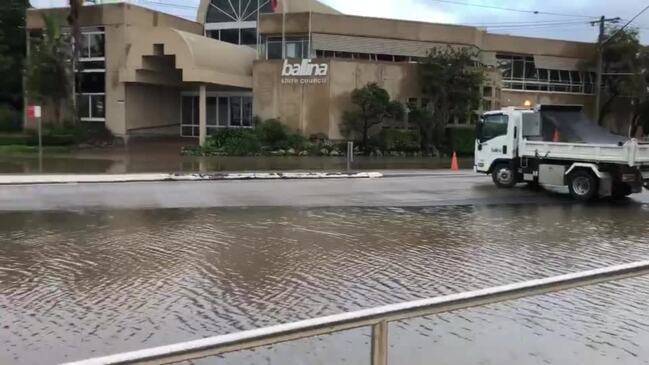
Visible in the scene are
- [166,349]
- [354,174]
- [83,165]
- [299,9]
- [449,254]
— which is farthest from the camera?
[299,9]

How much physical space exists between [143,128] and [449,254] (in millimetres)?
33258

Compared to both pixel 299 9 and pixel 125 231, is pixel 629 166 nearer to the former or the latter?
pixel 125 231

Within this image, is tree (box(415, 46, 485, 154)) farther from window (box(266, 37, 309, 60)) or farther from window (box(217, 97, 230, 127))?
window (box(217, 97, 230, 127))

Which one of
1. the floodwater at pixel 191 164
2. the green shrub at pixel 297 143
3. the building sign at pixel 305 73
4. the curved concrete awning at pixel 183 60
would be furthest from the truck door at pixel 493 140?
the curved concrete awning at pixel 183 60

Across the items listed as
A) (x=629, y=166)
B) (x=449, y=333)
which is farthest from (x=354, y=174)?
(x=449, y=333)

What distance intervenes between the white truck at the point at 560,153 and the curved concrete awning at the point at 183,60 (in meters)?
18.2

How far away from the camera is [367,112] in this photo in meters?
34.9

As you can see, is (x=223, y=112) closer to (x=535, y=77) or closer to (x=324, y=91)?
(x=324, y=91)

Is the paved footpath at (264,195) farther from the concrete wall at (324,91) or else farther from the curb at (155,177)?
the concrete wall at (324,91)

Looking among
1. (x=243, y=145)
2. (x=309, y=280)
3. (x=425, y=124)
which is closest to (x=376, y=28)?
(x=425, y=124)

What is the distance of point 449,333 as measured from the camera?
5.96 metres

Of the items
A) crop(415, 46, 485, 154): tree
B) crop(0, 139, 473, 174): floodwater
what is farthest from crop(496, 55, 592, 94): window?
crop(0, 139, 473, 174): floodwater

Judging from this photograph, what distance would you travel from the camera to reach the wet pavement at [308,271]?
5.63m

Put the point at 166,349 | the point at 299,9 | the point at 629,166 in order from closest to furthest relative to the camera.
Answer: the point at 166,349 → the point at 629,166 → the point at 299,9
